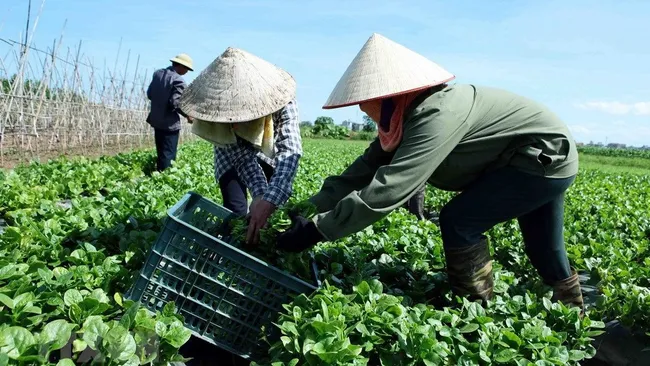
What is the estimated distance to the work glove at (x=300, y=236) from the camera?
2.37 metres

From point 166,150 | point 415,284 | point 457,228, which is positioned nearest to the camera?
point 457,228

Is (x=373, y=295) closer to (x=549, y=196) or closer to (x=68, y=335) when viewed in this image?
(x=549, y=196)

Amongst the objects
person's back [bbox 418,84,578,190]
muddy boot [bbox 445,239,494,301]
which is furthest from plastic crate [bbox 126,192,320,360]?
person's back [bbox 418,84,578,190]

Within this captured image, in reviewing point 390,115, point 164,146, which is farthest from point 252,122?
point 164,146

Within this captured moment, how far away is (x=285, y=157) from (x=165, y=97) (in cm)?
530

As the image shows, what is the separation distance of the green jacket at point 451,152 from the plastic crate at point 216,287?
0.34 m

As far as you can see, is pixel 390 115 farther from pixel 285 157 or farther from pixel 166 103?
pixel 166 103

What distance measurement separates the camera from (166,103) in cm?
792

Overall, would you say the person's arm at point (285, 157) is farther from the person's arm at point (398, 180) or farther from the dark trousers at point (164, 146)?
the dark trousers at point (164, 146)

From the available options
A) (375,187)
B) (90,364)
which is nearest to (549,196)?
(375,187)

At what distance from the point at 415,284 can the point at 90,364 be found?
5.41 feet

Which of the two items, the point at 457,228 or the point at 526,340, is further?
the point at 457,228

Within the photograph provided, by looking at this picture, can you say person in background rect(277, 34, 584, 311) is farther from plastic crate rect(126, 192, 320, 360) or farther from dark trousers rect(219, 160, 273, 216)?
dark trousers rect(219, 160, 273, 216)

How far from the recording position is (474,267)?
262cm
